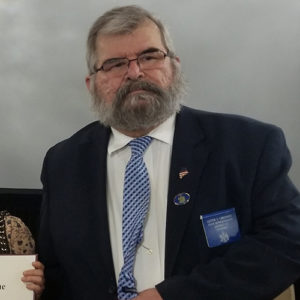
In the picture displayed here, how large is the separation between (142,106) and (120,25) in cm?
33

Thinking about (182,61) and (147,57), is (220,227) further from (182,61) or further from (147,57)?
(182,61)

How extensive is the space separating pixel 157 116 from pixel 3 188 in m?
1.17

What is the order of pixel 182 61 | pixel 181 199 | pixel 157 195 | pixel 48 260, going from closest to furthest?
1. pixel 181 199
2. pixel 157 195
3. pixel 48 260
4. pixel 182 61

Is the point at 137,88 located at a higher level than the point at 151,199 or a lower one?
higher

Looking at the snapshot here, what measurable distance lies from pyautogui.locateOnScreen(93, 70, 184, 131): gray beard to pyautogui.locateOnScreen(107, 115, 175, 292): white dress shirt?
5 cm

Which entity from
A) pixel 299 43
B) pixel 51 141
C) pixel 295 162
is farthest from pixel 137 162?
pixel 299 43

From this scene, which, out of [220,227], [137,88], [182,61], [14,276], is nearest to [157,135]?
[137,88]

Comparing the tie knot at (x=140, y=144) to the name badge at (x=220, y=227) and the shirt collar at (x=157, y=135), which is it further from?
the name badge at (x=220, y=227)

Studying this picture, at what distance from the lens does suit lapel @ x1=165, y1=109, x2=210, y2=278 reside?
1.44 metres

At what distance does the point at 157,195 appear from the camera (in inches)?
61.6

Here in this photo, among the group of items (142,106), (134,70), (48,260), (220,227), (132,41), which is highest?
(132,41)

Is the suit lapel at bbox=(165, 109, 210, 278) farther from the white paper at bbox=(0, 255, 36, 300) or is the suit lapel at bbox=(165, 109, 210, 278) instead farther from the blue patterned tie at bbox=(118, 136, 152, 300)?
the white paper at bbox=(0, 255, 36, 300)

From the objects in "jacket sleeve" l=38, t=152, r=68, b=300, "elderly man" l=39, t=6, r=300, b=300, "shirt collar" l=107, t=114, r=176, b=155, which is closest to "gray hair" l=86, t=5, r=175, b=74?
"elderly man" l=39, t=6, r=300, b=300

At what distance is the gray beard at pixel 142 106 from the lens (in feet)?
5.36
